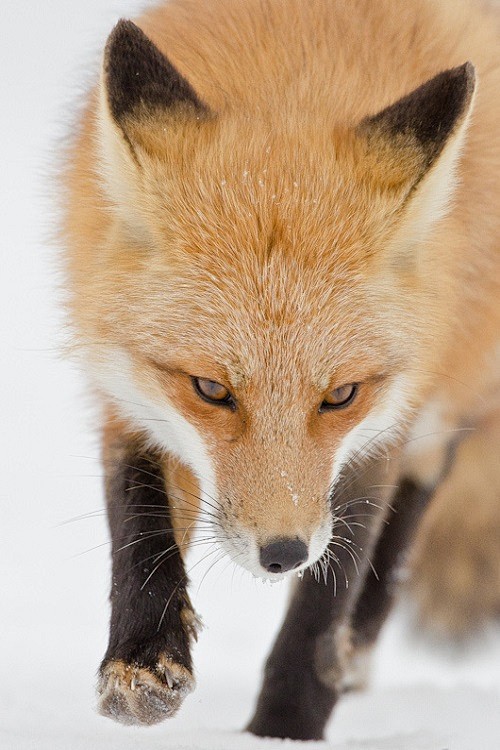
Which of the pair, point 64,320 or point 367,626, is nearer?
point 64,320

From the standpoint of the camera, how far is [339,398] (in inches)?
120

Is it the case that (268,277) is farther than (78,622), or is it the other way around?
(78,622)

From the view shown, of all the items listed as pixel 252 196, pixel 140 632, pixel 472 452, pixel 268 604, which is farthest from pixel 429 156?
pixel 268 604

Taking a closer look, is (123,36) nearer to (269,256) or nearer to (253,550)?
(269,256)

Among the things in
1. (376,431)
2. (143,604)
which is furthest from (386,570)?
(143,604)

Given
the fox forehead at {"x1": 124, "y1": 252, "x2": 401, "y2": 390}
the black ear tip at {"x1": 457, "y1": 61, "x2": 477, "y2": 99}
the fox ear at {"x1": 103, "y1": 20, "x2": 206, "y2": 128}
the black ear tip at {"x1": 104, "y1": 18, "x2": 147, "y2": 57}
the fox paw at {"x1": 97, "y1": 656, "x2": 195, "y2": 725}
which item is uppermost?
the black ear tip at {"x1": 104, "y1": 18, "x2": 147, "y2": 57}

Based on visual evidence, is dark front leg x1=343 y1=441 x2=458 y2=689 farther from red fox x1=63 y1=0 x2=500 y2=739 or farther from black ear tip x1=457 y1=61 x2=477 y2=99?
black ear tip x1=457 y1=61 x2=477 y2=99

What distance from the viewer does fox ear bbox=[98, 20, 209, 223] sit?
288 cm

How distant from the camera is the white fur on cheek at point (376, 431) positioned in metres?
3.25

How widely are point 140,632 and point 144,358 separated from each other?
877 mm

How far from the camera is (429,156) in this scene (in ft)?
9.87

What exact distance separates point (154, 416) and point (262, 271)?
2.28 ft

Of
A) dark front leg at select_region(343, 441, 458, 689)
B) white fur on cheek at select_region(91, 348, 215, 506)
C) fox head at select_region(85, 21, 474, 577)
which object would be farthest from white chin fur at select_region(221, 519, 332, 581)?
dark front leg at select_region(343, 441, 458, 689)

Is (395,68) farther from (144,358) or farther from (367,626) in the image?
(367,626)
